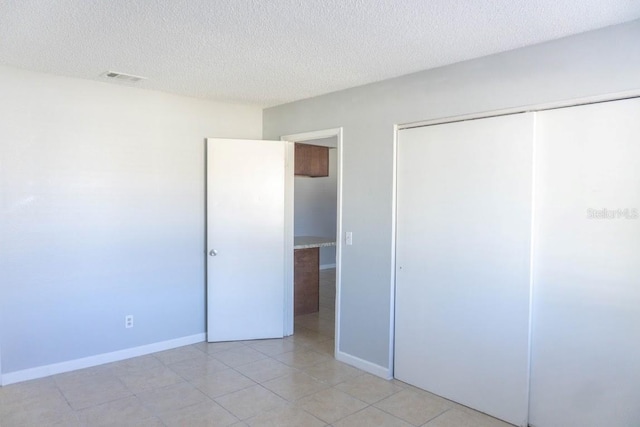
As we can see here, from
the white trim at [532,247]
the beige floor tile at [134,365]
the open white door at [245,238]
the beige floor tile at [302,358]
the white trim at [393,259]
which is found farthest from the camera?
the open white door at [245,238]

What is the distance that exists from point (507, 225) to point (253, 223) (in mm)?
2417

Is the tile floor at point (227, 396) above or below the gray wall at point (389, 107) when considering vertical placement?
below

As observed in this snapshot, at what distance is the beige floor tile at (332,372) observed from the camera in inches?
135

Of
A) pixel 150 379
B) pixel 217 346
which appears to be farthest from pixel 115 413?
pixel 217 346

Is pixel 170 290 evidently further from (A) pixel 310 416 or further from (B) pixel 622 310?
(B) pixel 622 310

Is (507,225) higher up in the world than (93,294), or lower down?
higher up

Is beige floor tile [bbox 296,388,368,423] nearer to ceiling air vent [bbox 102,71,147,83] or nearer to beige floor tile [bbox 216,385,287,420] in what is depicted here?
beige floor tile [bbox 216,385,287,420]

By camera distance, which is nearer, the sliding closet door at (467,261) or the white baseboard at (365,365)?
the sliding closet door at (467,261)

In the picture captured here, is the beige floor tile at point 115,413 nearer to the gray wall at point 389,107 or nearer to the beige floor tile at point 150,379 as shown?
the beige floor tile at point 150,379

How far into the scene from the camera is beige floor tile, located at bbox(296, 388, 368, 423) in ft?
9.41

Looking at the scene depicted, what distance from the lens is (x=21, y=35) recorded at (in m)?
2.54

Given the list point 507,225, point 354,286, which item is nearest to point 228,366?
Result: point 354,286

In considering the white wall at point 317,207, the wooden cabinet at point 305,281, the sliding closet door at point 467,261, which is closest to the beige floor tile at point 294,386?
the sliding closet door at point 467,261

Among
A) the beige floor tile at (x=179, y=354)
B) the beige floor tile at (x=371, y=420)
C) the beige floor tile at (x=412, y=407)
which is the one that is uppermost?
the beige floor tile at (x=179, y=354)
